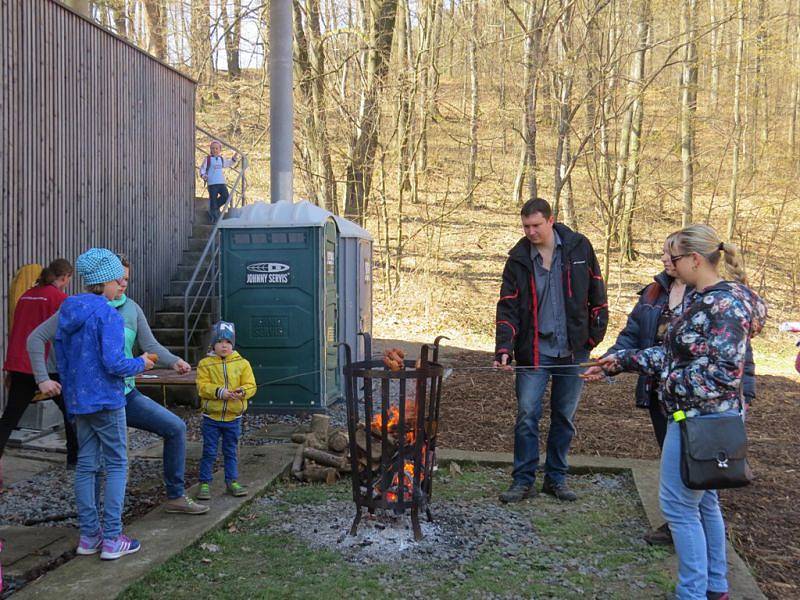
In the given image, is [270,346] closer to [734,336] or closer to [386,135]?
[734,336]

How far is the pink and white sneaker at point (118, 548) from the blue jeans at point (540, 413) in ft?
8.29

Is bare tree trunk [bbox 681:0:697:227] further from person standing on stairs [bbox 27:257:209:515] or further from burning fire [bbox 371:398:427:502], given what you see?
person standing on stairs [bbox 27:257:209:515]

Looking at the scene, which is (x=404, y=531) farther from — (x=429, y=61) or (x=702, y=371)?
(x=429, y=61)

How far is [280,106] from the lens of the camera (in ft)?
35.2

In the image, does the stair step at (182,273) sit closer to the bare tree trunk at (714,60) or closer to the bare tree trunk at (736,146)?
the bare tree trunk at (736,146)

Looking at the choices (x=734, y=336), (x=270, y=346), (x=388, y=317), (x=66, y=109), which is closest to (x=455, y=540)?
(x=734, y=336)

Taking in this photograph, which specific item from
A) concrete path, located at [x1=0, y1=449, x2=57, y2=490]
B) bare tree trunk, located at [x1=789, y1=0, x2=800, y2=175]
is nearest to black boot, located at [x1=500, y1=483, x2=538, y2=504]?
concrete path, located at [x1=0, y1=449, x2=57, y2=490]

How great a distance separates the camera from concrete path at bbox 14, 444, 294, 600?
3.54m

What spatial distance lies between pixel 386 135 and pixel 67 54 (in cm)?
1131

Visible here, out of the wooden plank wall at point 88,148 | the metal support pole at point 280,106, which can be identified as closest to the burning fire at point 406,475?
the wooden plank wall at point 88,148

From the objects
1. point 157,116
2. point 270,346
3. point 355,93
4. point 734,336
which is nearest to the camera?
point 734,336

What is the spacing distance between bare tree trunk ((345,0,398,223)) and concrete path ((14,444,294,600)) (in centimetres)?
1252

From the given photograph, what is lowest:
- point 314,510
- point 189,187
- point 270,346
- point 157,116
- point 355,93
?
point 314,510

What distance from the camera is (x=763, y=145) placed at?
2153 centimetres
